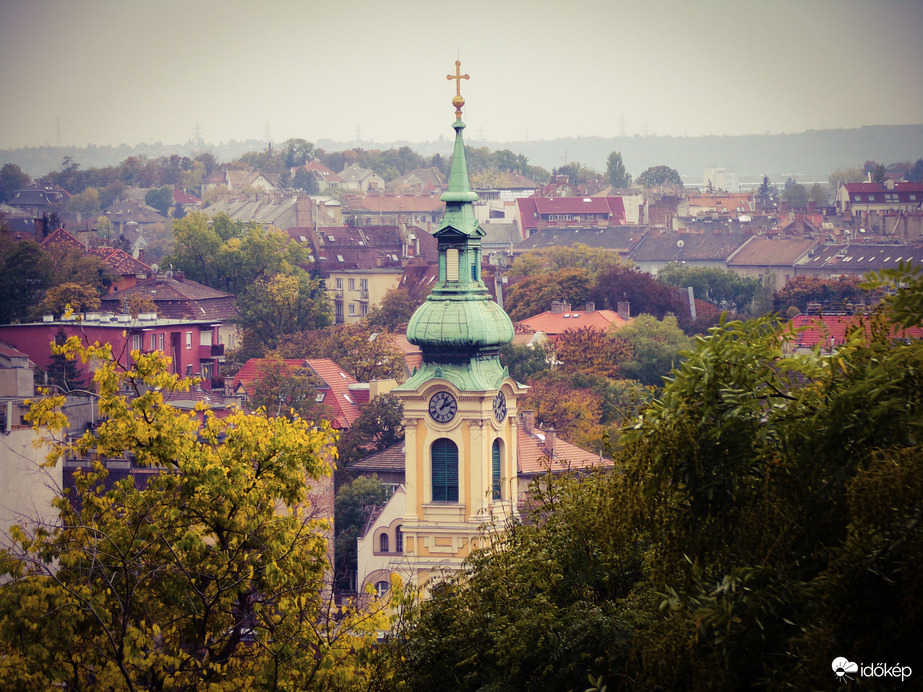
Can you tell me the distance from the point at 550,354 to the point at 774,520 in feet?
276

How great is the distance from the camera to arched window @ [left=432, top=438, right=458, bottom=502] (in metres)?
52.6

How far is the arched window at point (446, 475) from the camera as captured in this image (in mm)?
52625

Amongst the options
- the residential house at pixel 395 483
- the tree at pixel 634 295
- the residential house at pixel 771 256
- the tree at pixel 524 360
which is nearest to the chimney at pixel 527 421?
the residential house at pixel 395 483

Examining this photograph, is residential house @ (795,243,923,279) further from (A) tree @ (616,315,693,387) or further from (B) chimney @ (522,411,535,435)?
(B) chimney @ (522,411,535,435)

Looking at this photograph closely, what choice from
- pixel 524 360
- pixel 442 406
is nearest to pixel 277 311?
pixel 524 360

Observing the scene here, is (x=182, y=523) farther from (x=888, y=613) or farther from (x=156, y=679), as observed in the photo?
(x=888, y=613)

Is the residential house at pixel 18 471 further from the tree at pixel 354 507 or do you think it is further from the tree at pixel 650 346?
the tree at pixel 650 346

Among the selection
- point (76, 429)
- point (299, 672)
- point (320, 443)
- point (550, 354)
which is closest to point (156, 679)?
point (299, 672)

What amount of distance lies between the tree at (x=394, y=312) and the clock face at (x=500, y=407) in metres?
72.0

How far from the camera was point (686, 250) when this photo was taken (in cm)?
19312

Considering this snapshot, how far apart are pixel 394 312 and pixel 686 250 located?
70987mm

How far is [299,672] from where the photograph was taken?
22875 mm

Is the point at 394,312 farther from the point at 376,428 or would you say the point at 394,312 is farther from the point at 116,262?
the point at 376,428

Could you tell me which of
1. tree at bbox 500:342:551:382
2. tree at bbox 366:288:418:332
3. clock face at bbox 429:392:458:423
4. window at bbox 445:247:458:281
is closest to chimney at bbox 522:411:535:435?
window at bbox 445:247:458:281
